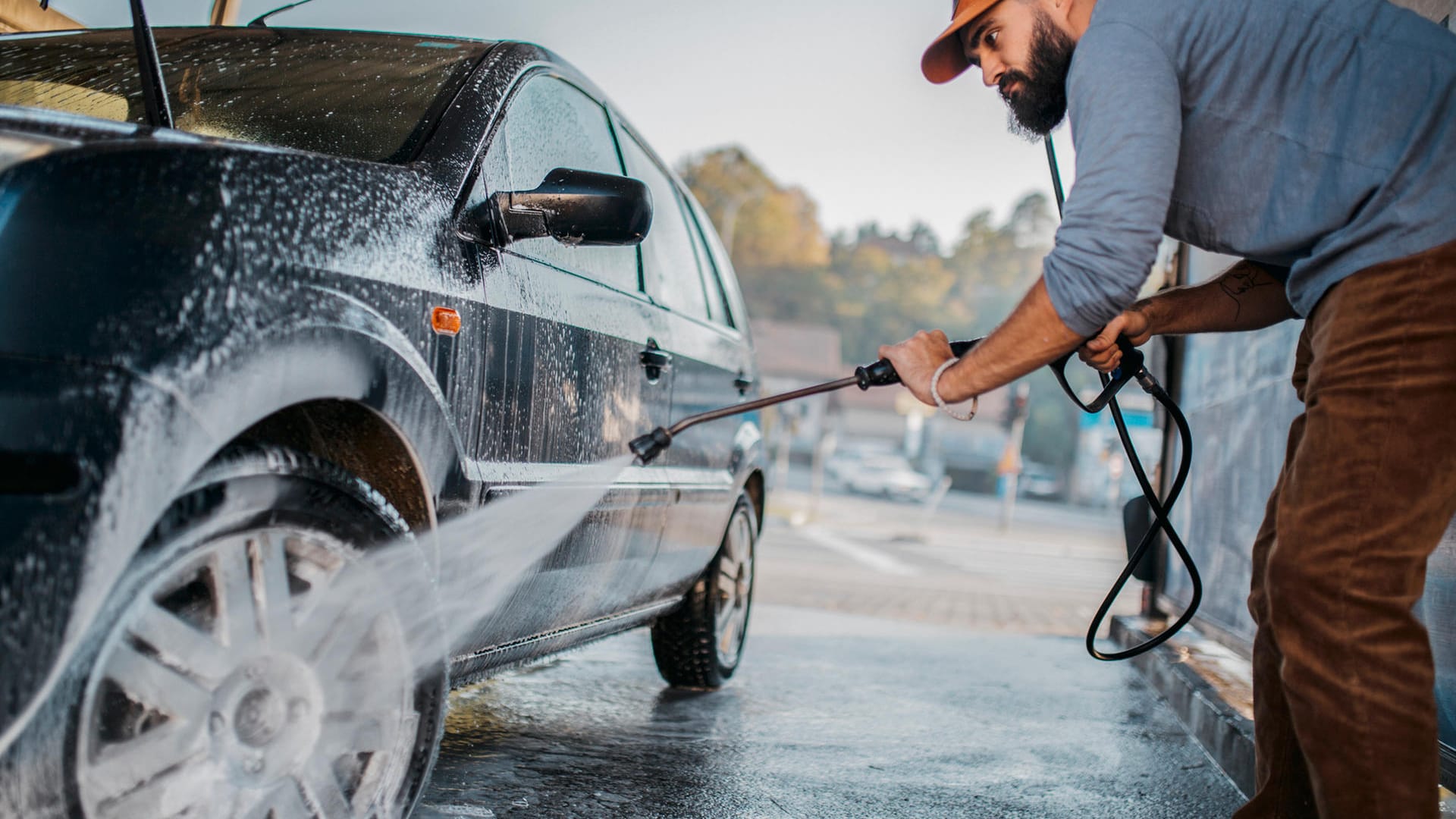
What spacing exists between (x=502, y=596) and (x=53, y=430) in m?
1.24

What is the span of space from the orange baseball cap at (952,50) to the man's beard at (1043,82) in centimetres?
12

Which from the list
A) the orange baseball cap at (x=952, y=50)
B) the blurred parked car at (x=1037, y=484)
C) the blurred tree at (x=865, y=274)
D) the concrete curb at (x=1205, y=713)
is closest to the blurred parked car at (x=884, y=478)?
the blurred parked car at (x=1037, y=484)

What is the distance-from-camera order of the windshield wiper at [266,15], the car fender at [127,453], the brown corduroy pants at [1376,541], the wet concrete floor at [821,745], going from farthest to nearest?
the windshield wiper at [266,15], the wet concrete floor at [821,745], the brown corduroy pants at [1376,541], the car fender at [127,453]

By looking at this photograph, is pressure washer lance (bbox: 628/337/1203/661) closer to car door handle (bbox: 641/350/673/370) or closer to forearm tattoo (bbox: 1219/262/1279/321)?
forearm tattoo (bbox: 1219/262/1279/321)

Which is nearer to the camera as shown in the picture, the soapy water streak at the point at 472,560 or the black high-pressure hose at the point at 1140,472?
the soapy water streak at the point at 472,560

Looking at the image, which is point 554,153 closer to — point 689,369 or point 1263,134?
point 689,369

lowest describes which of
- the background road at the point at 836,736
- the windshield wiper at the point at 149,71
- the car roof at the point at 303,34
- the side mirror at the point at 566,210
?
the background road at the point at 836,736

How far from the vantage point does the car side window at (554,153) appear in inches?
108

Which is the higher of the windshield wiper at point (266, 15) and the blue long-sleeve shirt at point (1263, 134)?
the windshield wiper at point (266, 15)

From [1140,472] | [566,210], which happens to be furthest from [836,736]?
[566,210]

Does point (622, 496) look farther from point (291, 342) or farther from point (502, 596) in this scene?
point (291, 342)

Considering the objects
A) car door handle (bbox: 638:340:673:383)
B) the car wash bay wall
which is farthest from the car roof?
the car wash bay wall

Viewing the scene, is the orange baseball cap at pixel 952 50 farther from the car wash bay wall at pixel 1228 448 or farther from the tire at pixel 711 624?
the tire at pixel 711 624

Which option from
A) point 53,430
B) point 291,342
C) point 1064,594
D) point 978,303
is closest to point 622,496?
point 291,342
